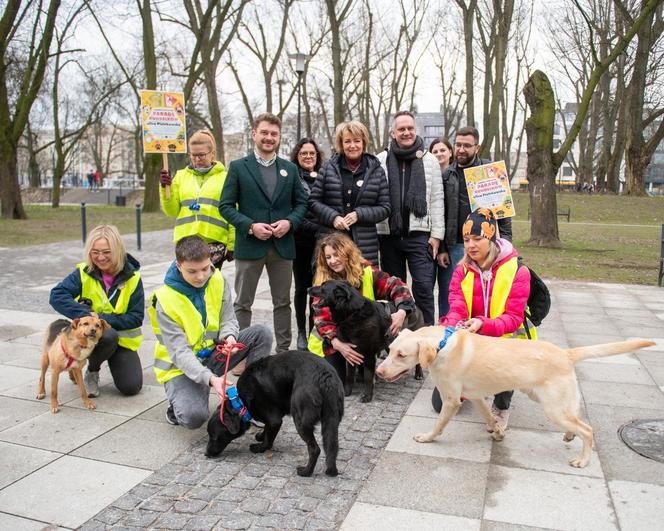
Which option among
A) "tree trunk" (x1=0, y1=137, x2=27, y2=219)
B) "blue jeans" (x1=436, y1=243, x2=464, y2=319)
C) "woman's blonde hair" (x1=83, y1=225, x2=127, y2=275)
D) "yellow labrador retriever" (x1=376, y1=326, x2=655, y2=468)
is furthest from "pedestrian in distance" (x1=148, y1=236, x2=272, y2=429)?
"tree trunk" (x1=0, y1=137, x2=27, y2=219)

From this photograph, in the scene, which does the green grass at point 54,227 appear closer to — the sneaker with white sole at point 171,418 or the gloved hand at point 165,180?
the gloved hand at point 165,180

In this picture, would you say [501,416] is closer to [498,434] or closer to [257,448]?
[498,434]

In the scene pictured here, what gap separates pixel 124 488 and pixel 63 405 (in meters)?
1.48

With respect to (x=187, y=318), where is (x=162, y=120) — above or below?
above

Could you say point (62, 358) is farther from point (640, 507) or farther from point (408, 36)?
point (408, 36)

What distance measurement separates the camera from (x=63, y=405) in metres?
4.32

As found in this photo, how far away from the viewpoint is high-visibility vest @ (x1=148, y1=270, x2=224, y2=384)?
3990 mm

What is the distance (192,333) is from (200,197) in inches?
72.5

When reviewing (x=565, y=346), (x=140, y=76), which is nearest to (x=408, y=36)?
(x=140, y=76)

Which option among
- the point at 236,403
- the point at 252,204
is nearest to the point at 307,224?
the point at 252,204

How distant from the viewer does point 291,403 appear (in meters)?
3.31

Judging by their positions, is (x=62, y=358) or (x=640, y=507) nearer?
(x=640, y=507)

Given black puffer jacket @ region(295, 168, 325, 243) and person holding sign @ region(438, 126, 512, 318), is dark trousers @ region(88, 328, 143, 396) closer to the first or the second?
black puffer jacket @ region(295, 168, 325, 243)

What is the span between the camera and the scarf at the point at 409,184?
5.47m
